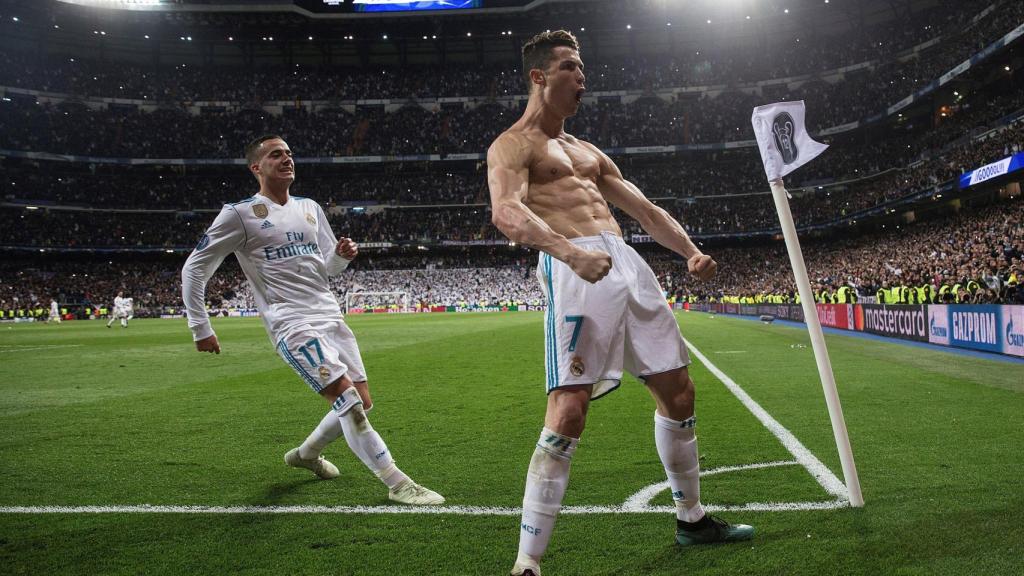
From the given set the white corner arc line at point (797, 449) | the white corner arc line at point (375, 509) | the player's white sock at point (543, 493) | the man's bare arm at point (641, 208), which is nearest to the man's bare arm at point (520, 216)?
the man's bare arm at point (641, 208)

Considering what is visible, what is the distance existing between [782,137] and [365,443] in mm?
3158

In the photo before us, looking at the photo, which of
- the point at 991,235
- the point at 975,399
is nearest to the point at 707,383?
the point at 975,399

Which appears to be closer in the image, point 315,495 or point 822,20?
point 315,495

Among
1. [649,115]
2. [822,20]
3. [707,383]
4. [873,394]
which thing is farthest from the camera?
[649,115]

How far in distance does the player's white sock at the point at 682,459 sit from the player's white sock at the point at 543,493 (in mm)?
581

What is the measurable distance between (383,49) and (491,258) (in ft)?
79.6

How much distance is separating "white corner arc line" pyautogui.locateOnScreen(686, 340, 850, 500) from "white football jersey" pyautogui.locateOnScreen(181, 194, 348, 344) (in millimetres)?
3521

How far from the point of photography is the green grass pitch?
3.26m

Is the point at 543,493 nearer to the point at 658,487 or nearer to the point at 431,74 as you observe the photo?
the point at 658,487

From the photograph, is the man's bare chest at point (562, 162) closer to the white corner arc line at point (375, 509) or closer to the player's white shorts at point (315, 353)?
the white corner arc line at point (375, 509)

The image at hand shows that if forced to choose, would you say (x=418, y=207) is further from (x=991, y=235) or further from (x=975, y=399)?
(x=975, y=399)

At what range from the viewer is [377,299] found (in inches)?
2499

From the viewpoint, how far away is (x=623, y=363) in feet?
10.5

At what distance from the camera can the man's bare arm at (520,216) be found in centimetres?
275
